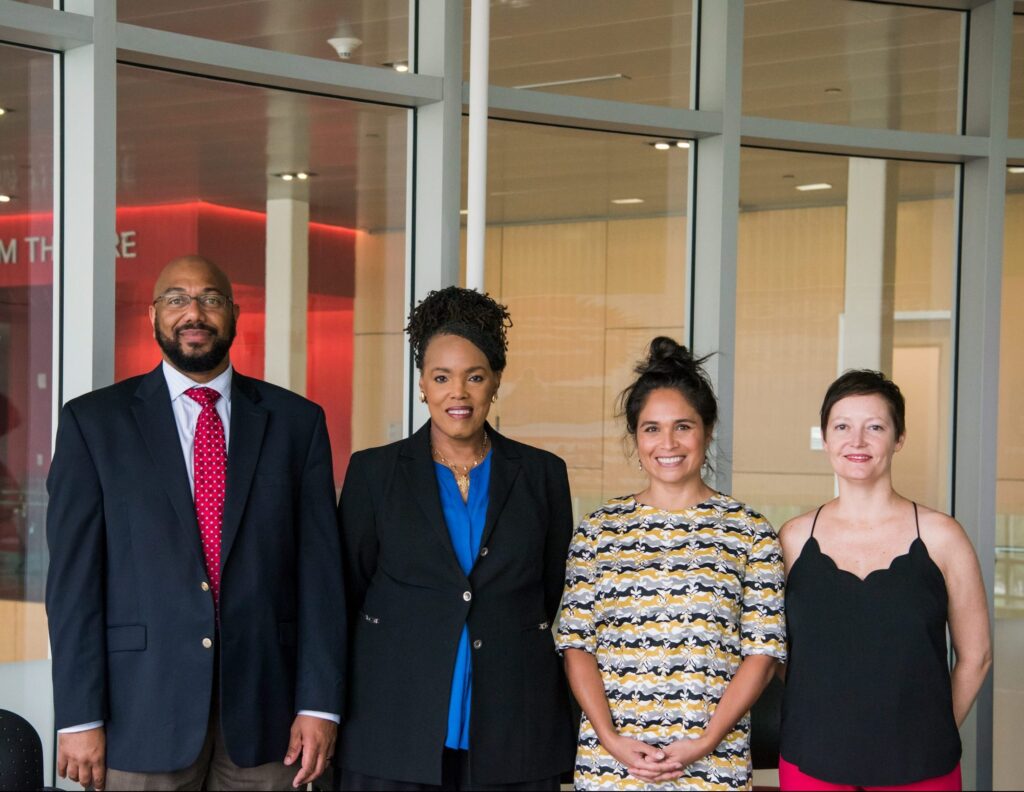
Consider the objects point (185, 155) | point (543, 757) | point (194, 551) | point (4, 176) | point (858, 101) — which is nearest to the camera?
point (194, 551)

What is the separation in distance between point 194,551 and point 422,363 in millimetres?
728

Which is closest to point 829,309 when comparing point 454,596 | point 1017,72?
point 1017,72

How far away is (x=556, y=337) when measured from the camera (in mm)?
4684

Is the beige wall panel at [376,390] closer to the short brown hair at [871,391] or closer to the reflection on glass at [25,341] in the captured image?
the reflection on glass at [25,341]

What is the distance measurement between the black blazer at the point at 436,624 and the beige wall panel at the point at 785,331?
5.82 feet

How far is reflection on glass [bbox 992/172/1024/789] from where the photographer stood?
5.03 meters

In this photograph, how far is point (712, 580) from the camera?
2.91 metres

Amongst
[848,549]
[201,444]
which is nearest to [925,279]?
[848,549]

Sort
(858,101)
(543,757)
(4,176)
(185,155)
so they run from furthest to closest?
(858,101)
(185,155)
(4,176)
(543,757)

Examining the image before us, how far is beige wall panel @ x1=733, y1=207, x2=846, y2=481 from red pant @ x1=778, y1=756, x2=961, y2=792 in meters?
1.83

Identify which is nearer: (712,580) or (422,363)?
(712,580)

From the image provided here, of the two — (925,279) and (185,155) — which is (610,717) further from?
(925,279)

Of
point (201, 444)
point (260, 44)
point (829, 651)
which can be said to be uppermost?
point (260, 44)

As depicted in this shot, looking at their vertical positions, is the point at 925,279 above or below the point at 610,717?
above
